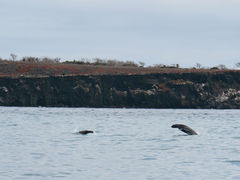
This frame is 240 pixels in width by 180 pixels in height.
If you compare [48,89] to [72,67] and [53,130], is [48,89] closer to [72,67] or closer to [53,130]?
[72,67]

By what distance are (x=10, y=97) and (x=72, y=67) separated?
78.6ft

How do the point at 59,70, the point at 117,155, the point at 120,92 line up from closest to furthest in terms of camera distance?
the point at 117,155
the point at 120,92
the point at 59,70

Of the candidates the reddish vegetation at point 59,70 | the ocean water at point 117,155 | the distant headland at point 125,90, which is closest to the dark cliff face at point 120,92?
the distant headland at point 125,90

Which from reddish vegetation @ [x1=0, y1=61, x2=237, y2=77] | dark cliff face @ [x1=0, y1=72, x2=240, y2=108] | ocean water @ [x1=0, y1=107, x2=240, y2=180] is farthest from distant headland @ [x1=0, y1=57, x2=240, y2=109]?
ocean water @ [x1=0, y1=107, x2=240, y2=180]

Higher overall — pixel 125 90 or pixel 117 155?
pixel 125 90

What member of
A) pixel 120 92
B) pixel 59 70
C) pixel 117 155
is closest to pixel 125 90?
pixel 120 92

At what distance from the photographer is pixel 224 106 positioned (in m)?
124

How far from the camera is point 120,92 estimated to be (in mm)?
128500

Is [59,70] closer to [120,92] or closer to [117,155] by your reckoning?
[120,92]

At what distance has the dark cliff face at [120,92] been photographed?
12544 centimetres

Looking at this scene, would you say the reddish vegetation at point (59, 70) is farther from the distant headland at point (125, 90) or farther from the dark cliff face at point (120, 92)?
the dark cliff face at point (120, 92)

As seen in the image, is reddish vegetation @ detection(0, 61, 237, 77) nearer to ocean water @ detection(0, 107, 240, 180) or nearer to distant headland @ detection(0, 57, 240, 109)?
distant headland @ detection(0, 57, 240, 109)

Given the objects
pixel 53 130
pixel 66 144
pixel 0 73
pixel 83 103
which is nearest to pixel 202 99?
pixel 83 103

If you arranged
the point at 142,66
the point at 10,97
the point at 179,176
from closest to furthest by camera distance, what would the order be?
the point at 179,176
the point at 10,97
the point at 142,66
